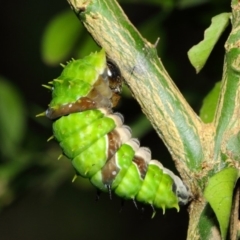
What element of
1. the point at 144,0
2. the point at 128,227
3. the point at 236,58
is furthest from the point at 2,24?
the point at 236,58

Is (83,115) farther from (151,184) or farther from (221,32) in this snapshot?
(221,32)

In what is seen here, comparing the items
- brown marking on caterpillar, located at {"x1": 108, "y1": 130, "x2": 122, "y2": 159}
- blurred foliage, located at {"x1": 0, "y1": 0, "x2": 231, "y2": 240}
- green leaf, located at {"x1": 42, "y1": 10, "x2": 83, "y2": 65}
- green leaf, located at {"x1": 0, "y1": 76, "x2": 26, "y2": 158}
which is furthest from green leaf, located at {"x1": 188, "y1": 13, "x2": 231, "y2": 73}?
green leaf, located at {"x1": 0, "y1": 76, "x2": 26, "y2": 158}

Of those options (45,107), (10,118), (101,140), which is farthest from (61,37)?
(45,107)

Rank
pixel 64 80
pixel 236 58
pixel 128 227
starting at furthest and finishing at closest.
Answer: pixel 128 227, pixel 64 80, pixel 236 58

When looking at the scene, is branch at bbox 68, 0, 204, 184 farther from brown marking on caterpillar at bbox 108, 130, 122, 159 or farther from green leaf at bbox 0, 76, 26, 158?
green leaf at bbox 0, 76, 26, 158

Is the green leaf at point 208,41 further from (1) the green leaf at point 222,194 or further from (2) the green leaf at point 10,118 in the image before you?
(2) the green leaf at point 10,118

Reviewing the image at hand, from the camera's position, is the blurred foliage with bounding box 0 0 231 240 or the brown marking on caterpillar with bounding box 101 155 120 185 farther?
the blurred foliage with bounding box 0 0 231 240
